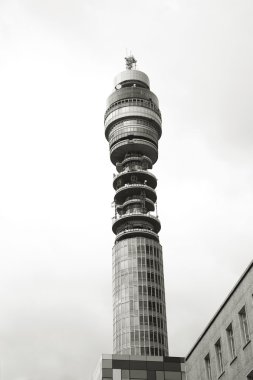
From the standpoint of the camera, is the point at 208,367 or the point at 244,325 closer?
the point at 244,325

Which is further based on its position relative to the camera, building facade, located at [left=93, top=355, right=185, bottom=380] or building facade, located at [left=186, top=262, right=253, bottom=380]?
building facade, located at [left=93, top=355, right=185, bottom=380]

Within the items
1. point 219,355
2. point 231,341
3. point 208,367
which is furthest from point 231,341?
point 208,367

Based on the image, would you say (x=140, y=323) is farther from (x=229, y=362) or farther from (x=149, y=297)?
(x=229, y=362)

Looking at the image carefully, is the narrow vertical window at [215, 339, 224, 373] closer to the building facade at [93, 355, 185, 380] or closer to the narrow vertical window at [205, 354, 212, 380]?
the narrow vertical window at [205, 354, 212, 380]

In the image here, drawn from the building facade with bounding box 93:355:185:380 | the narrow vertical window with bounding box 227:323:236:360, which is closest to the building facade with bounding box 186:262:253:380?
the narrow vertical window with bounding box 227:323:236:360

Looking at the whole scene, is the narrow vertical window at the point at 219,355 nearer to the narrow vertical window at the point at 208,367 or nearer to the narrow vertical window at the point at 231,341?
the narrow vertical window at the point at 231,341

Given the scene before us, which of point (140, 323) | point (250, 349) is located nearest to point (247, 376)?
point (250, 349)

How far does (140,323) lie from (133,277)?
15.5 metres

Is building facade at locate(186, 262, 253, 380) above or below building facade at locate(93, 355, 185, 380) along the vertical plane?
below

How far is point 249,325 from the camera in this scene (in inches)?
1866

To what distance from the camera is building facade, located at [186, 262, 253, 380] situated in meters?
48.0

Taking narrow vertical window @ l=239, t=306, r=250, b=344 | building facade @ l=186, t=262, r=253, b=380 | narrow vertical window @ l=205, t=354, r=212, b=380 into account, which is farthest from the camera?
narrow vertical window @ l=205, t=354, r=212, b=380

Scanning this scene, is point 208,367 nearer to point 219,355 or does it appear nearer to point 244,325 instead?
point 219,355

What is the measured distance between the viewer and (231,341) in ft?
169
